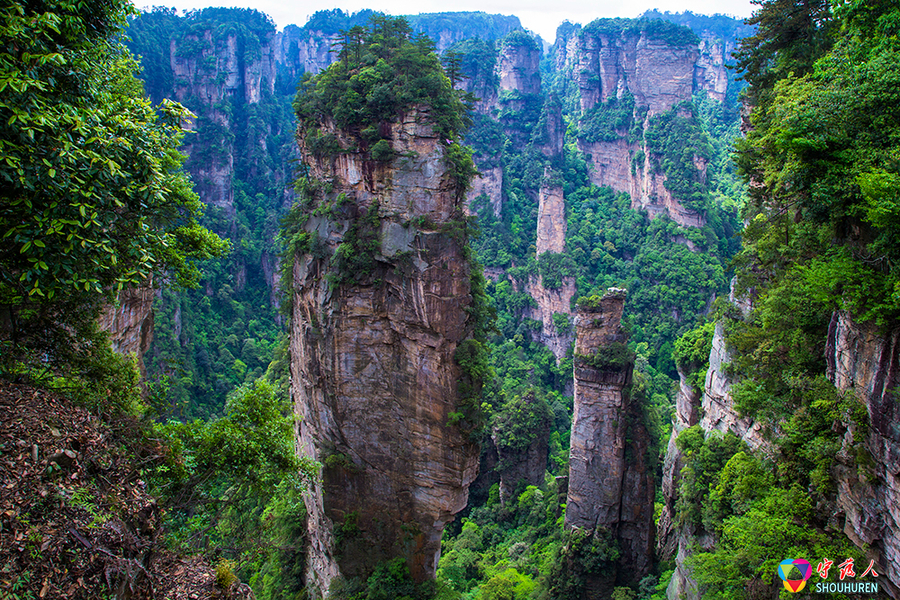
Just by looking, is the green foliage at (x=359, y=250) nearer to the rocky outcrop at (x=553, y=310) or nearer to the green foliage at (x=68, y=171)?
the green foliage at (x=68, y=171)

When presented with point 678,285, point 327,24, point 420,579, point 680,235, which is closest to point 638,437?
point 420,579

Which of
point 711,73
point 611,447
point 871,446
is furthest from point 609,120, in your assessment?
point 871,446

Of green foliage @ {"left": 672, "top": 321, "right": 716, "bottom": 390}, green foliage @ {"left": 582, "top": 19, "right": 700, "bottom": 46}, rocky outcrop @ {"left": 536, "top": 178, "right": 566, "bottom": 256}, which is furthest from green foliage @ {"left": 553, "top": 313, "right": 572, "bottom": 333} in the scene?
green foliage @ {"left": 582, "top": 19, "right": 700, "bottom": 46}

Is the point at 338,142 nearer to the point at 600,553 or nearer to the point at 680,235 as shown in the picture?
the point at 600,553

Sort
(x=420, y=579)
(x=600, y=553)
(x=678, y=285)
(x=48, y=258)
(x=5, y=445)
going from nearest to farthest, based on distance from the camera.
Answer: (x=5, y=445) < (x=48, y=258) < (x=420, y=579) < (x=600, y=553) < (x=678, y=285)

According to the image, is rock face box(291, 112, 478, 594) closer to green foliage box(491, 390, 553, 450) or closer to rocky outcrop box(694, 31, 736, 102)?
green foliage box(491, 390, 553, 450)

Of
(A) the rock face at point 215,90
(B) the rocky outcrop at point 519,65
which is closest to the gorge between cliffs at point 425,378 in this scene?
(A) the rock face at point 215,90
